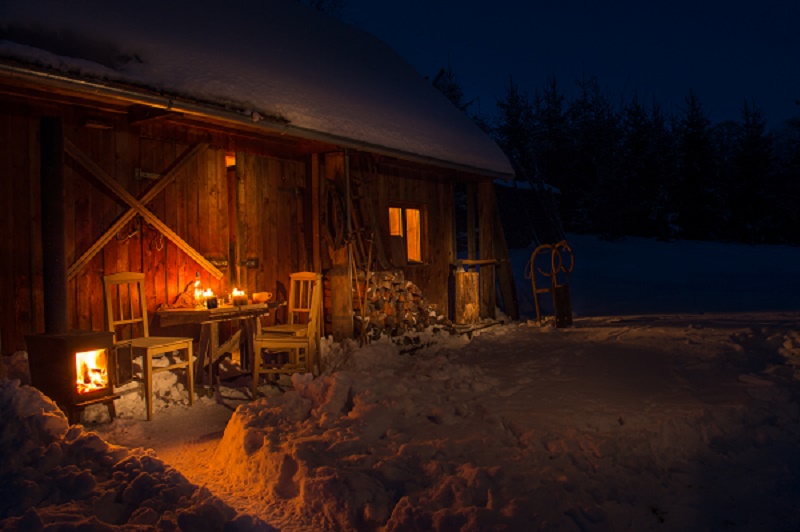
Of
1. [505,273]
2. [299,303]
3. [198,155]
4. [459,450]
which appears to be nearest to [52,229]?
[198,155]

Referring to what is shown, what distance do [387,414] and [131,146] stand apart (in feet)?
13.1

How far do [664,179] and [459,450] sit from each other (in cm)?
2516

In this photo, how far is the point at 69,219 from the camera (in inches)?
224

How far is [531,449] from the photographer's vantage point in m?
3.94

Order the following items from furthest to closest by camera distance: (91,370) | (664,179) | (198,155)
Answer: (664,179) → (198,155) → (91,370)

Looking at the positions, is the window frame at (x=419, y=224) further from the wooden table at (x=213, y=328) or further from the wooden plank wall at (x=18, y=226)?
the wooden plank wall at (x=18, y=226)

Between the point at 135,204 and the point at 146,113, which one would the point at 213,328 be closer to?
the point at 135,204

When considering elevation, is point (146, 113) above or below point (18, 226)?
above

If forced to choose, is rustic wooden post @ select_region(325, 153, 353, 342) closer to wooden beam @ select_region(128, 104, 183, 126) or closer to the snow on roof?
the snow on roof

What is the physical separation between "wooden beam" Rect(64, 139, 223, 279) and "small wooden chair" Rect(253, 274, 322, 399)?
42.2 inches

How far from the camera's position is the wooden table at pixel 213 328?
589 centimetres

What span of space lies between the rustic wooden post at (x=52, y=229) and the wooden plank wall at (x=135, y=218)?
36 centimetres

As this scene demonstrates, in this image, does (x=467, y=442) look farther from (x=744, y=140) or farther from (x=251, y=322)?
(x=744, y=140)

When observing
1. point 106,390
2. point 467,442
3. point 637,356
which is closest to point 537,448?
point 467,442
